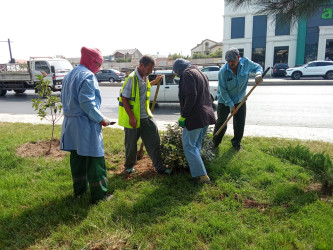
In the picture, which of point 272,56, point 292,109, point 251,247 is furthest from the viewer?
point 272,56

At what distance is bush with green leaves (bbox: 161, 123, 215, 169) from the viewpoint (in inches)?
153

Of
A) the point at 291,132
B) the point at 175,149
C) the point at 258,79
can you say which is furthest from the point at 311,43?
the point at 175,149

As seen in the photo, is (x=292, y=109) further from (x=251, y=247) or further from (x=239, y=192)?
(x=251, y=247)

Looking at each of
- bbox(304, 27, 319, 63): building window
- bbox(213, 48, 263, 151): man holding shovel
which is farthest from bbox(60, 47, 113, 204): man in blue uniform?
bbox(304, 27, 319, 63): building window

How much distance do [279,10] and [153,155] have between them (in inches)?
104

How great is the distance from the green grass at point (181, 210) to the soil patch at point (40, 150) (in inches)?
21.8

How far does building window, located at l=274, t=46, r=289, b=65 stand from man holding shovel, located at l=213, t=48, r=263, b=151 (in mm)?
30914

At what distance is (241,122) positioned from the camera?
4.82 metres

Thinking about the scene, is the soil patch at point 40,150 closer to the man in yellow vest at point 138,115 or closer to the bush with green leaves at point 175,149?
the man in yellow vest at point 138,115

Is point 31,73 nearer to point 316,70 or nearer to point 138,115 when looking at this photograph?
point 138,115

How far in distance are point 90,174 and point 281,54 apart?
3385 centimetres

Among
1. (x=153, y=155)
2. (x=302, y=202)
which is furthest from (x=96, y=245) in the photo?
(x=302, y=202)

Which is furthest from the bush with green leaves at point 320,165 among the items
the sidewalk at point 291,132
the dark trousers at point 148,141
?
the sidewalk at point 291,132

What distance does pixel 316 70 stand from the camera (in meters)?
21.8
